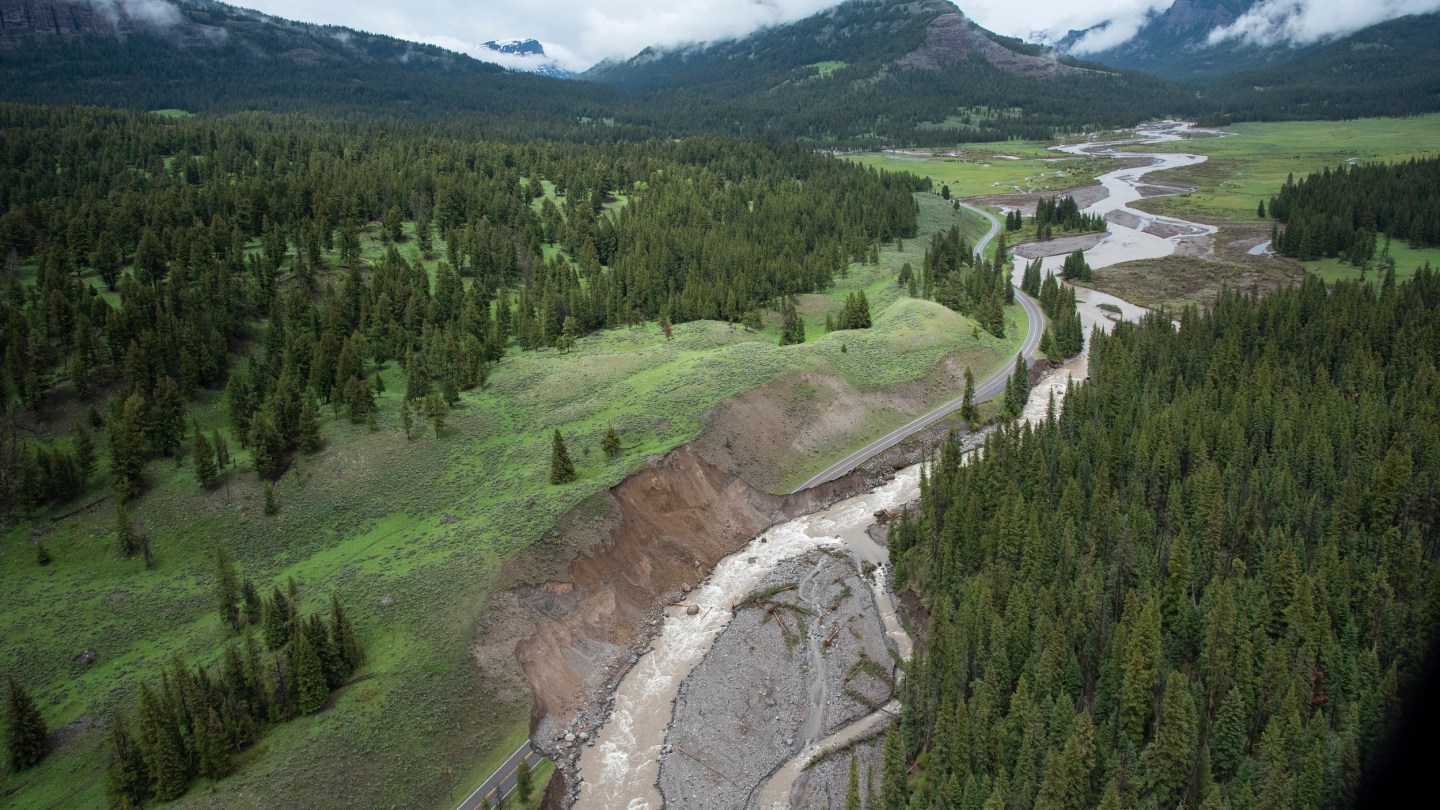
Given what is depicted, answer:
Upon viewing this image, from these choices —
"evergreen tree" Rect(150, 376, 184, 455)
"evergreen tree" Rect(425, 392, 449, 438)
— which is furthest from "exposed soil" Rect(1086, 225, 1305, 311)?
"evergreen tree" Rect(150, 376, 184, 455)

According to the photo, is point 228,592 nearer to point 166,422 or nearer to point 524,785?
point 166,422

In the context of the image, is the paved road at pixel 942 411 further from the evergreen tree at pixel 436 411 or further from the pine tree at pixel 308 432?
the pine tree at pixel 308 432

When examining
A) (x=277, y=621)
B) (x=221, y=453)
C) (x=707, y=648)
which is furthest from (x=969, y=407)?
(x=221, y=453)

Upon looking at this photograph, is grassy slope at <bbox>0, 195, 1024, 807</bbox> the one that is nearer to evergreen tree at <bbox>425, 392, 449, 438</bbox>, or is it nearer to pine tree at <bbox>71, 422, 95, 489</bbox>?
evergreen tree at <bbox>425, 392, 449, 438</bbox>

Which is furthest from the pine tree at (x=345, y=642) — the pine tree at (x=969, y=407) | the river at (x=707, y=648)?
the pine tree at (x=969, y=407)

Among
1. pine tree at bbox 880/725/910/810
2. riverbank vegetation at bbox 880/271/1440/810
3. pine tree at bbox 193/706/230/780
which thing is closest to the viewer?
riverbank vegetation at bbox 880/271/1440/810

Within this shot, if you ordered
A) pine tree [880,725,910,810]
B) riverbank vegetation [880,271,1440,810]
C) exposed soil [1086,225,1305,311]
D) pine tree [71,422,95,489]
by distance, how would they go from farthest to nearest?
exposed soil [1086,225,1305,311]
pine tree [71,422,95,489]
pine tree [880,725,910,810]
riverbank vegetation [880,271,1440,810]
